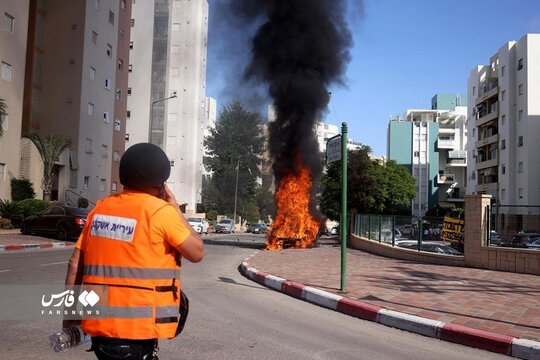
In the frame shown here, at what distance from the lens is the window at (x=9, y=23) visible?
25.2 m

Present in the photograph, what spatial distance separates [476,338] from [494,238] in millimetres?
7225

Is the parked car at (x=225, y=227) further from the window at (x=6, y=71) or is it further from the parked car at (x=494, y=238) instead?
the parked car at (x=494, y=238)

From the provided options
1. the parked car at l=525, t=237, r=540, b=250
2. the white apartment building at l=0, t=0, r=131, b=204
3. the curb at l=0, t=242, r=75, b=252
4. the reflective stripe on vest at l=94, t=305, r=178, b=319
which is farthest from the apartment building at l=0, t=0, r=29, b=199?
the reflective stripe on vest at l=94, t=305, r=178, b=319

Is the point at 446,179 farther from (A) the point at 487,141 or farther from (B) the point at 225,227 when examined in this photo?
(B) the point at 225,227

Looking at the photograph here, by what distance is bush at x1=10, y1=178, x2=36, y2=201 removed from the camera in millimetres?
24938

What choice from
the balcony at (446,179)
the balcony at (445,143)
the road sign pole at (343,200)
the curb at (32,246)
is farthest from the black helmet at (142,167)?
the balcony at (445,143)

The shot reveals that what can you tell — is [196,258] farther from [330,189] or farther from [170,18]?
[170,18]

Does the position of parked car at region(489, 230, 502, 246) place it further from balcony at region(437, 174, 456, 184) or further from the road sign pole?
balcony at region(437, 174, 456, 184)

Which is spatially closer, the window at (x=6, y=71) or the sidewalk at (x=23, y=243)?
the sidewalk at (x=23, y=243)

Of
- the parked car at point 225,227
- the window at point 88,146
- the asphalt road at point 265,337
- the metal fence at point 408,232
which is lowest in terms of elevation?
the parked car at point 225,227

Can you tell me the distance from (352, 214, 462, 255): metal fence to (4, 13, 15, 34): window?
2099 cm

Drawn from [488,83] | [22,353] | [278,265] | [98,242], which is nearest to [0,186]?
[278,265]

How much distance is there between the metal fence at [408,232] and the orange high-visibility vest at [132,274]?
13118 mm

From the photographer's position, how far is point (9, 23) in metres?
25.6
